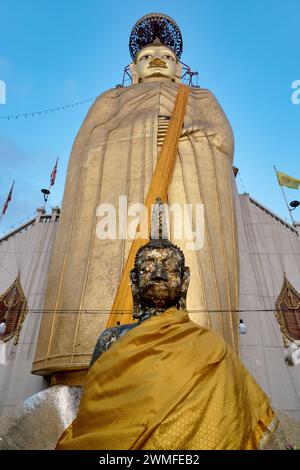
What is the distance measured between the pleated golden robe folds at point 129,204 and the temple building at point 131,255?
13 mm

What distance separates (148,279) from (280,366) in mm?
3234

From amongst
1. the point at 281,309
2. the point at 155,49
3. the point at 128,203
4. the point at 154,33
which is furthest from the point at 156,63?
the point at 281,309

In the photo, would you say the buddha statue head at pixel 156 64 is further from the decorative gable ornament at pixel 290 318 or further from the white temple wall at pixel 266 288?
the decorative gable ornament at pixel 290 318

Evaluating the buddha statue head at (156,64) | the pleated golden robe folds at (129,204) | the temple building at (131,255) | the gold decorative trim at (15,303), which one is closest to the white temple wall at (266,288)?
the temple building at (131,255)

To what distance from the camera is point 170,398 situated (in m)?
0.87

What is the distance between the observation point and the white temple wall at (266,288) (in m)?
3.87

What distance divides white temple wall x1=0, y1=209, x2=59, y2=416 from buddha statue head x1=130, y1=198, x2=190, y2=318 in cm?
267

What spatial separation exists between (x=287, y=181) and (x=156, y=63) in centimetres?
322

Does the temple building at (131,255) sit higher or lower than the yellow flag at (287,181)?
lower

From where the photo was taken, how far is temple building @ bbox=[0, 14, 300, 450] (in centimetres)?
339

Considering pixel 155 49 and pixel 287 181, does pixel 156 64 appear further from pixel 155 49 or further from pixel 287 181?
pixel 287 181

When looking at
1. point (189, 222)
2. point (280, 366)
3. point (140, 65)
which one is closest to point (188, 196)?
point (189, 222)

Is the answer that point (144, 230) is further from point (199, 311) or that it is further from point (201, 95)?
point (201, 95)
